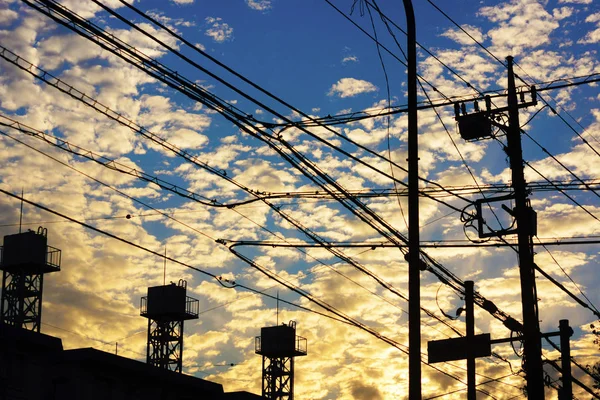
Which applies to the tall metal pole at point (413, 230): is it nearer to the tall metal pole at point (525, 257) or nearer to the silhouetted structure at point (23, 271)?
the tall metal pole at point (525, 257)

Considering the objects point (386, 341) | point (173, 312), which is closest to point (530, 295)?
point (386, 341)

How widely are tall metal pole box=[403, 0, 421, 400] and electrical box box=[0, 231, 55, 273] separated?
51.8m

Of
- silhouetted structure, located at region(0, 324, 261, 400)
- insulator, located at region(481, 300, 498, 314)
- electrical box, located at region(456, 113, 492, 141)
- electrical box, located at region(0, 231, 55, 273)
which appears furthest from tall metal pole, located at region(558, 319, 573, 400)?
electrical box, located at region(0, 231, 55, 273)

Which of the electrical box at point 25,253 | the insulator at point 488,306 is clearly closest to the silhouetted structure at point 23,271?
the electrical box at point 25,253

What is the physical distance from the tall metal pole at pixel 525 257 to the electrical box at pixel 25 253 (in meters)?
47.5

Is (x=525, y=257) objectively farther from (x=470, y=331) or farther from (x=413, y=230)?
(x=413, y=230)

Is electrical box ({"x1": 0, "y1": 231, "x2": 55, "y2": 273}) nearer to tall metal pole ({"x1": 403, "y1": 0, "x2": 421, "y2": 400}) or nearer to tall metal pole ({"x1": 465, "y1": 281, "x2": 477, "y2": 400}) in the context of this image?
tall metal pole ({"x1": 465, "y1": 281, "x2": 477, "y2": 400})

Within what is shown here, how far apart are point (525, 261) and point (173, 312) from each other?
55134 mm

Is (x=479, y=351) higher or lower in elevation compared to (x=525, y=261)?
lower

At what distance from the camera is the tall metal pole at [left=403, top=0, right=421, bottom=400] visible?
1630cm

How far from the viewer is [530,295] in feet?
78.2

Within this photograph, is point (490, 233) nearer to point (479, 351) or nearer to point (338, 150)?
point (479, 351)

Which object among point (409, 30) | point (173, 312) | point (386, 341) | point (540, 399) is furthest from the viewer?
point (173, 312)

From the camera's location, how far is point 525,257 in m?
24.2
